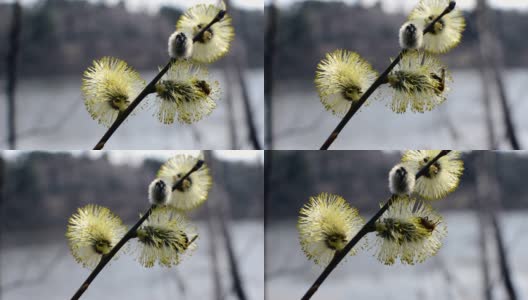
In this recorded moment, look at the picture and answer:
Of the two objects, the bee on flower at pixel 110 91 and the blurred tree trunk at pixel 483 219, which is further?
the blurred tree trunk at pixel 483 219

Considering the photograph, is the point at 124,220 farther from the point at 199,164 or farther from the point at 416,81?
the point at 416,81

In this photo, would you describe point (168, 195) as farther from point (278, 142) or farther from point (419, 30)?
point (419, 30)

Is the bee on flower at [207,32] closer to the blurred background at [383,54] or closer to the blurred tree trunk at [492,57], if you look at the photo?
the blurred background at [383,54]

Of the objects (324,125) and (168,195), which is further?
(324,125)

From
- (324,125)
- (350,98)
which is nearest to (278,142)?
(324,125)

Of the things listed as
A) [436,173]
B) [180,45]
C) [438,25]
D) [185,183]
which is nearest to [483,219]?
[436,173]

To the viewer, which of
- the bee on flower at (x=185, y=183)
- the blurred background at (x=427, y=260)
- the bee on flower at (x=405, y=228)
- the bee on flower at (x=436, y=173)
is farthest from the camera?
the blurred background at (x=427, y=260)

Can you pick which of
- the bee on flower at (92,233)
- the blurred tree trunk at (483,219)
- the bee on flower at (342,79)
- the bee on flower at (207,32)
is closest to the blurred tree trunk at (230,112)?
the bee on flower at (207,32)

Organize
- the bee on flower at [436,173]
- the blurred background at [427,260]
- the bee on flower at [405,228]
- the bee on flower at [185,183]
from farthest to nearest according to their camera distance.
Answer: the blurred background at [427,260] < the bee on flower at [185,183] < the bee on flower at [436,173] < the bee on flower at [405,228]
